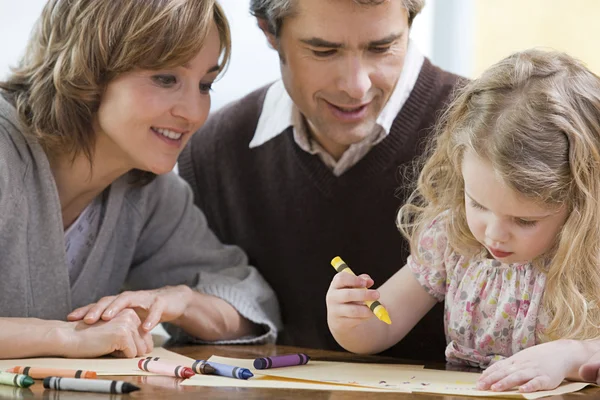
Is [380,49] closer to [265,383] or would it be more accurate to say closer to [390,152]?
[390,152]

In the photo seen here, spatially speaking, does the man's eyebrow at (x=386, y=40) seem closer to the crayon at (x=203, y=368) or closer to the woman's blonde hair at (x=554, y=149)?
the woman's blonde hair at (x=554, y=149)

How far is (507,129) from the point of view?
1.31 m

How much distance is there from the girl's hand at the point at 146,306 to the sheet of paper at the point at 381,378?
173 mm

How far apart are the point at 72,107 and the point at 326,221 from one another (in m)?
0.61

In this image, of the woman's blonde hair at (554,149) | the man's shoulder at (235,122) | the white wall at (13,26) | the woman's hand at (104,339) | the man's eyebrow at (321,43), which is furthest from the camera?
the white wall at (13,26)

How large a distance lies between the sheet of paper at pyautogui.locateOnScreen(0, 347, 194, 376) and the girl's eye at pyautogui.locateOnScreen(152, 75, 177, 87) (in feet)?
1.70

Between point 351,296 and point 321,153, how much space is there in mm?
618

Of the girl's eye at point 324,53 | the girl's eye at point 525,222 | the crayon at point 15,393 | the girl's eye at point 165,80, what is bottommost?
the crayon at point 15,393

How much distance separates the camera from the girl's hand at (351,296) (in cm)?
139

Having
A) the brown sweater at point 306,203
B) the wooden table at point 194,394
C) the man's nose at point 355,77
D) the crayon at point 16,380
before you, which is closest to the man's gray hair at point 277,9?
the man's nose at point 355,77

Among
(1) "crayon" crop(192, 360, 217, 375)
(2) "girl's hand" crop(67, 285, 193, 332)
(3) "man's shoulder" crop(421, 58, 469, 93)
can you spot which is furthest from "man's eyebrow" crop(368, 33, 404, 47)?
(1) "crayon" crop(192, 360, 217, 375)

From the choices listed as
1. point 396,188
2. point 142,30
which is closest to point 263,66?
point 396,188

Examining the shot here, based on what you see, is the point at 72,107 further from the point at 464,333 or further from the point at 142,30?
the point at 464,333

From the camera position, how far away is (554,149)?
1.30 metres
